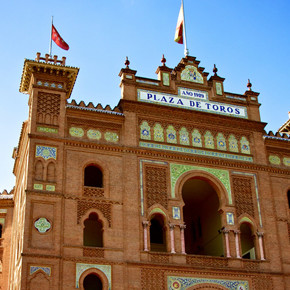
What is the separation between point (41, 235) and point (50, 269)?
1.44 metres

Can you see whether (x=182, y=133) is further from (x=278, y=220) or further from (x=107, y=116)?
(x=278, y=220)

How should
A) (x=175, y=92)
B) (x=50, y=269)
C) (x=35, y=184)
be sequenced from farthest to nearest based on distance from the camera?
(x=175, y=92), (x=35, y=184), (x=50, y=269)

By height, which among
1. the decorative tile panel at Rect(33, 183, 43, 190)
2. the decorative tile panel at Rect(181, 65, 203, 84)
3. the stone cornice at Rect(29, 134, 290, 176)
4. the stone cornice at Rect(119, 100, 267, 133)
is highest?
the decorative tile panel at Rect(181, 65, 203, 84)

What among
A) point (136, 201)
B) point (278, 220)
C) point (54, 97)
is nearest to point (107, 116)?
point (54, 97)

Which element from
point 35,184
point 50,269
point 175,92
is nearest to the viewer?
point 50,269

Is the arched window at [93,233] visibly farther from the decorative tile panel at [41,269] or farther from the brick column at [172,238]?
Answer: the decorative tile panel at [41,269]

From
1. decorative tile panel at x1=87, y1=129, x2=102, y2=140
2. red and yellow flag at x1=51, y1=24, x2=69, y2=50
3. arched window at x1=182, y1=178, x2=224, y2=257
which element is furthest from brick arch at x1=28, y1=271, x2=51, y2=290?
red and yellow flag at x1=51, y1=24, x2=69, y2=50

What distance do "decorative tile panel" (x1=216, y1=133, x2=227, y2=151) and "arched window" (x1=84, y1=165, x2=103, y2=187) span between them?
5.96m

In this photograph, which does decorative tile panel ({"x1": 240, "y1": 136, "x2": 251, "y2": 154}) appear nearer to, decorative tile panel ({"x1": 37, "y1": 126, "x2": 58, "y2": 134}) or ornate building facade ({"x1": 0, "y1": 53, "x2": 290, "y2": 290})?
ornate building facade ({"x1": 0, "y1": 53, "x2": 290, "y2": 290})

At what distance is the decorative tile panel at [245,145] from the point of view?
27.4 m

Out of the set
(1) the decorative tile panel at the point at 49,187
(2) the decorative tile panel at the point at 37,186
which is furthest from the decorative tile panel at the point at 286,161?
(2) the decorative tile panel at the point at 37,186

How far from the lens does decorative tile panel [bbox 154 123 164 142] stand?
25953 millimetres

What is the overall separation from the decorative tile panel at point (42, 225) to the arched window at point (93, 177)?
15.2 feet

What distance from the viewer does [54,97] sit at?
2503cm
